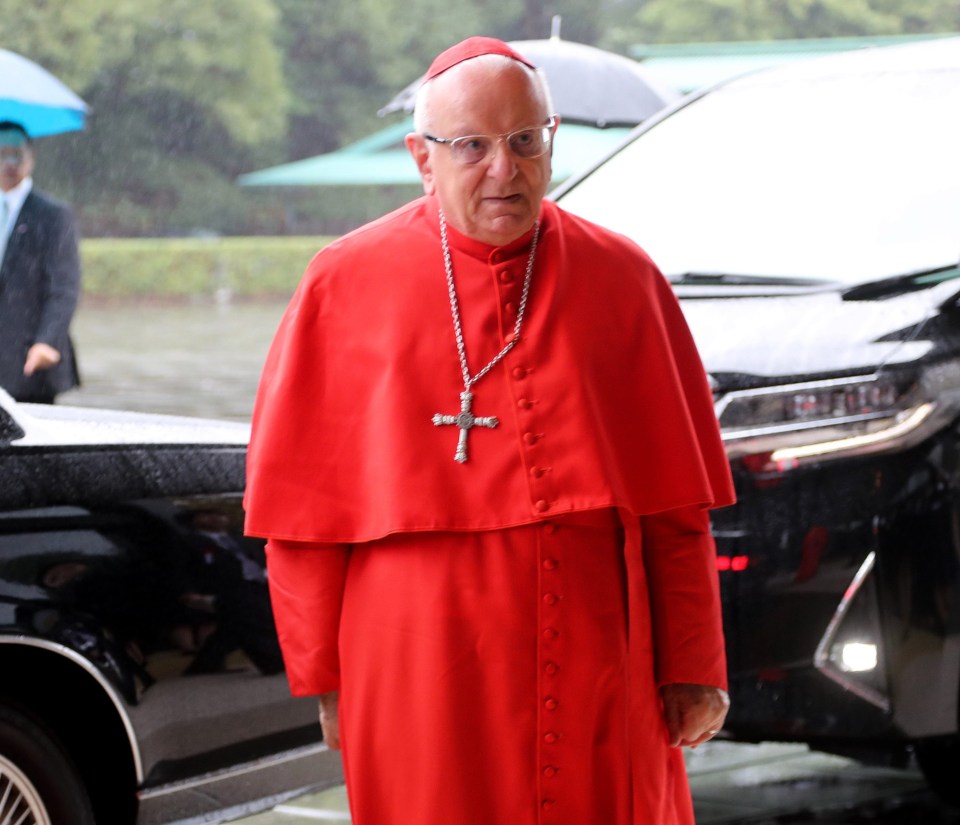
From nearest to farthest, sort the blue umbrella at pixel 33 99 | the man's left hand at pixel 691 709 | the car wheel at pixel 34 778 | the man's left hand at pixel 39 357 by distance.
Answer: the man's left hand at pixel 691 709 < the car wheel at pixel 34 778 < the man's left hand at pixel 39 357 < the blue umbrella at pixel 33 99

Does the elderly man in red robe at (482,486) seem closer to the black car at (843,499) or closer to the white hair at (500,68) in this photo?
the white hair at (500,68)

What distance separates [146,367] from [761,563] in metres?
16.8

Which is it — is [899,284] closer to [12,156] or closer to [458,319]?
[458,319]

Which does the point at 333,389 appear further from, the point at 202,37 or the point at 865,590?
the point at 202,37

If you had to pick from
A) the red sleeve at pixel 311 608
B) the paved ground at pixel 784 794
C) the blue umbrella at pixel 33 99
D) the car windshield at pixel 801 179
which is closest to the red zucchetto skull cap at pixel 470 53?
the red sleeve at pixel 311 608

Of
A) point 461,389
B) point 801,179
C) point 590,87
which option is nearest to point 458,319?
point 461,389

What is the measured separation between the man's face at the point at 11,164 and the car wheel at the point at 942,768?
387cm

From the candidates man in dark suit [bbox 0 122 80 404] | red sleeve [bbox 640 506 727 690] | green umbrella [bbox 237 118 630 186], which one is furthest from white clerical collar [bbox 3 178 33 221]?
green umbrella [bbox 237 118 630 186]

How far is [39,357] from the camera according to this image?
20.3 feet

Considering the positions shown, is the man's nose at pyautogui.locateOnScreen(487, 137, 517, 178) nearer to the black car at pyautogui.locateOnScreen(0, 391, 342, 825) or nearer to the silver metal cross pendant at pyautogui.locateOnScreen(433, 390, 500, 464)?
the silver metal cross pendant at pyautogui.locateOnScreen(433, 390, 500, 464)

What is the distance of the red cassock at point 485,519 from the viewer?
8.03ft

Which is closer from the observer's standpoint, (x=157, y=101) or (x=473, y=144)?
(x=473, y=144)

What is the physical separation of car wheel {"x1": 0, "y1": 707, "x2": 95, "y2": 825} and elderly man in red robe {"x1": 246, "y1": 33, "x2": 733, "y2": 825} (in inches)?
32.0

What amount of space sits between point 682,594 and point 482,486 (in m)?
0.36
